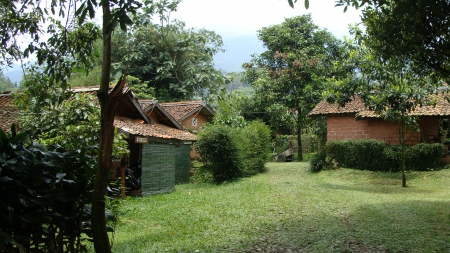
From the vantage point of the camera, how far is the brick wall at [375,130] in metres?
19.9

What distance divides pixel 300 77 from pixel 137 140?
1875 centimetres

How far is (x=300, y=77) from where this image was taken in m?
29.2

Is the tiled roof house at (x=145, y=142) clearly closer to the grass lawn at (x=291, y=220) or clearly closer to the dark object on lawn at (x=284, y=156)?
the grass lawn at (x=291, y=220)

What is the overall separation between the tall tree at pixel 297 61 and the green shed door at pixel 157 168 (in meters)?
16.1

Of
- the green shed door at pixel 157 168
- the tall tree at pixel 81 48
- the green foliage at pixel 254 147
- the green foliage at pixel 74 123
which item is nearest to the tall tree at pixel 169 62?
the green foliage at pixel 254 147

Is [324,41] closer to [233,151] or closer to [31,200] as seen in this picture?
[233,151]

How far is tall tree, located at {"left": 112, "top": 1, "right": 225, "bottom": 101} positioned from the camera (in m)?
29.4

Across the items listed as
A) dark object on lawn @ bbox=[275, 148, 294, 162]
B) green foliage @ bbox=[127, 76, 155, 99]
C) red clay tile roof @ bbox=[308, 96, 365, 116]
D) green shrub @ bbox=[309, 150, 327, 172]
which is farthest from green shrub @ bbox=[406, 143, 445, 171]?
green foliage @ bbox=[127, 76, 155, 99]

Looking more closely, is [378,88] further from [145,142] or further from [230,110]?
[230,110]

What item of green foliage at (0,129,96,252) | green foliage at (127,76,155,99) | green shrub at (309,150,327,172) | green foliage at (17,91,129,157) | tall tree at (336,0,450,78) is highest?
green foliage at (127,76,155,99)

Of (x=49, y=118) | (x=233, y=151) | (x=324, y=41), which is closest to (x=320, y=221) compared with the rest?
(x=49, y=118)

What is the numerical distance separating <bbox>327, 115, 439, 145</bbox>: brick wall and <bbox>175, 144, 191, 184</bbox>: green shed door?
8275 mm

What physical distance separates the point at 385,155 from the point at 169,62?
16.8 m

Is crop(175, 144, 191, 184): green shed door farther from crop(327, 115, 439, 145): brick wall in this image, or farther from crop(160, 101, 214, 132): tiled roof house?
crop(327, 115, 439, 145): brick wall
